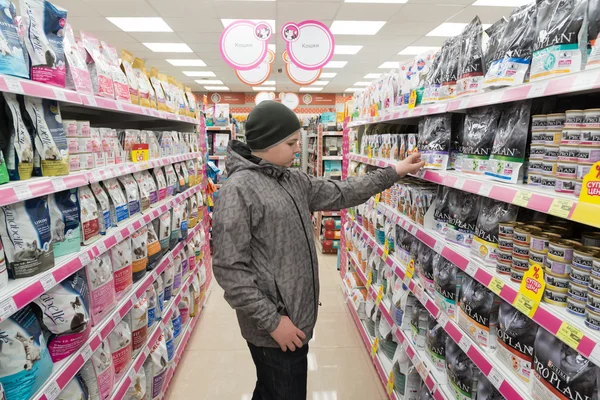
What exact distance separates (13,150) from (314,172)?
5689mm

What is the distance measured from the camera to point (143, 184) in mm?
2363

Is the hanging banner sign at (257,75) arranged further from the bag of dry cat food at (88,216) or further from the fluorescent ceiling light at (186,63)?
the fluorescent ceiling light at (186,63)

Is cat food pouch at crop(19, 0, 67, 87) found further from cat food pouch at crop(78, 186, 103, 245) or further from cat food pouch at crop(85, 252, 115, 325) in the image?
cat food pouch at crop(85, 252, 115, 325)

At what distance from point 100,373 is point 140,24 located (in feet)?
23.2

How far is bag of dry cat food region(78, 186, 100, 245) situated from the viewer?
5.34ft

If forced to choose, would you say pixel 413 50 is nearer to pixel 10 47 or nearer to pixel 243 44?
pixel 243 44

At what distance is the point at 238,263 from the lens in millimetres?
1512

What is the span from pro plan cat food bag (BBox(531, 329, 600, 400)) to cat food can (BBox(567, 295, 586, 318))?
110 mm

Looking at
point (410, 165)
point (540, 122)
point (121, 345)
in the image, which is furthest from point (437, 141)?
point (121, 345)

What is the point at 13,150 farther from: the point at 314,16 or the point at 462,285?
the point at 314,16

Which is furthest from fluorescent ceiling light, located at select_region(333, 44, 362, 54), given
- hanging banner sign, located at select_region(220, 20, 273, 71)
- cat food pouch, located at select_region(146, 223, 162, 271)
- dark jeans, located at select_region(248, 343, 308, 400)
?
dark jeans, located at select_region(248, 343, 308, 400)

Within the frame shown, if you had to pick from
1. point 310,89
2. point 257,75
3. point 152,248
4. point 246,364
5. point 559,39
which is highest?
point 310,89

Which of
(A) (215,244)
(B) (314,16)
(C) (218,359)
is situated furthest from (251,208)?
(B) (314,16)

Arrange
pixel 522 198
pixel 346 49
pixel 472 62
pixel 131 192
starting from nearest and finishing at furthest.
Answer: pixel 522 198, pixel 472 62, pixel 131 192, pixel 346 49
